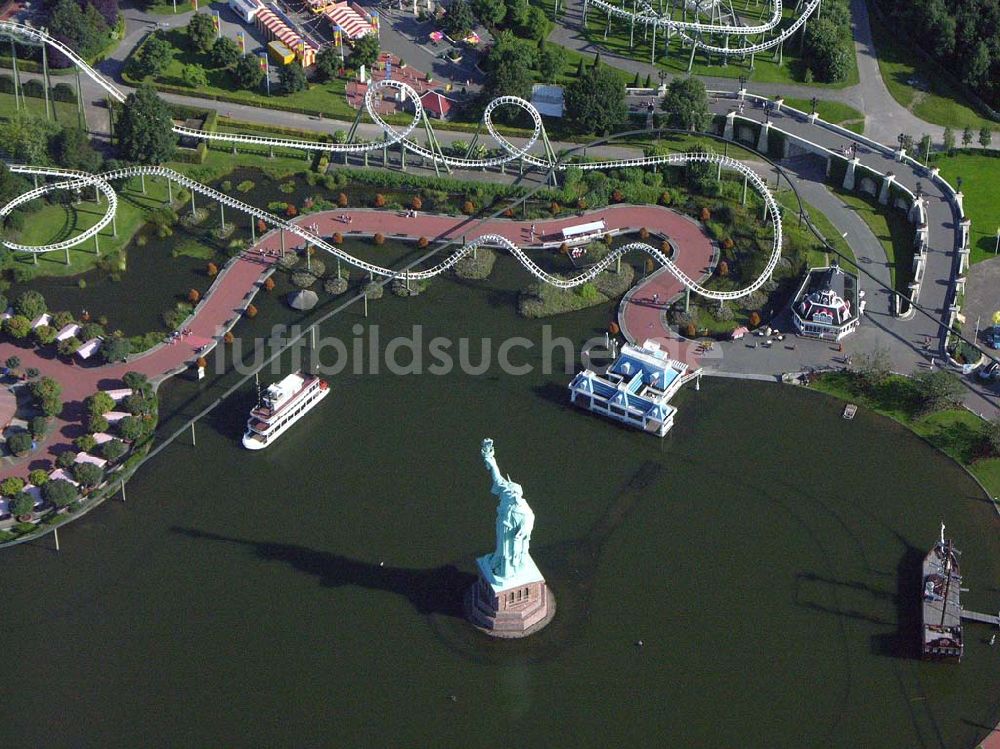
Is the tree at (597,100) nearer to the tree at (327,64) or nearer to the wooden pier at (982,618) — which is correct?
the tree at (327,64)

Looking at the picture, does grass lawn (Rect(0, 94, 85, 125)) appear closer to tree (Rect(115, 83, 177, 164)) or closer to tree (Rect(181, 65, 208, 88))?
tree (Rect(115, 83, 177, 164))

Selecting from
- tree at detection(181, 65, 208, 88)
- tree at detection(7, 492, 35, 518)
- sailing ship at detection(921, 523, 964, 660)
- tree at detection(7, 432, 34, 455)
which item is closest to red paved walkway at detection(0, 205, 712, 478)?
tree at detection(7, 432, 34, 455)

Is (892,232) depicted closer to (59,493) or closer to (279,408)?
(279,408)

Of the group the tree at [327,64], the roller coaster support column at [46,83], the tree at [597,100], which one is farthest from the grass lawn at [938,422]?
the roller coaster support column at [46,83]

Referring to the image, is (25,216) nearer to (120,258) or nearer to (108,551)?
(120,258)

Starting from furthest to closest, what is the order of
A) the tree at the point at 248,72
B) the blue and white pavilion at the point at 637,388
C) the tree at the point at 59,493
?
the tree at the point at 248,72 → the blue and white pavilion at the point at 637,388 → the tree at the point at 59,493

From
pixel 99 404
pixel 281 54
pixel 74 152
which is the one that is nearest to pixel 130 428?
pixel 99 404
